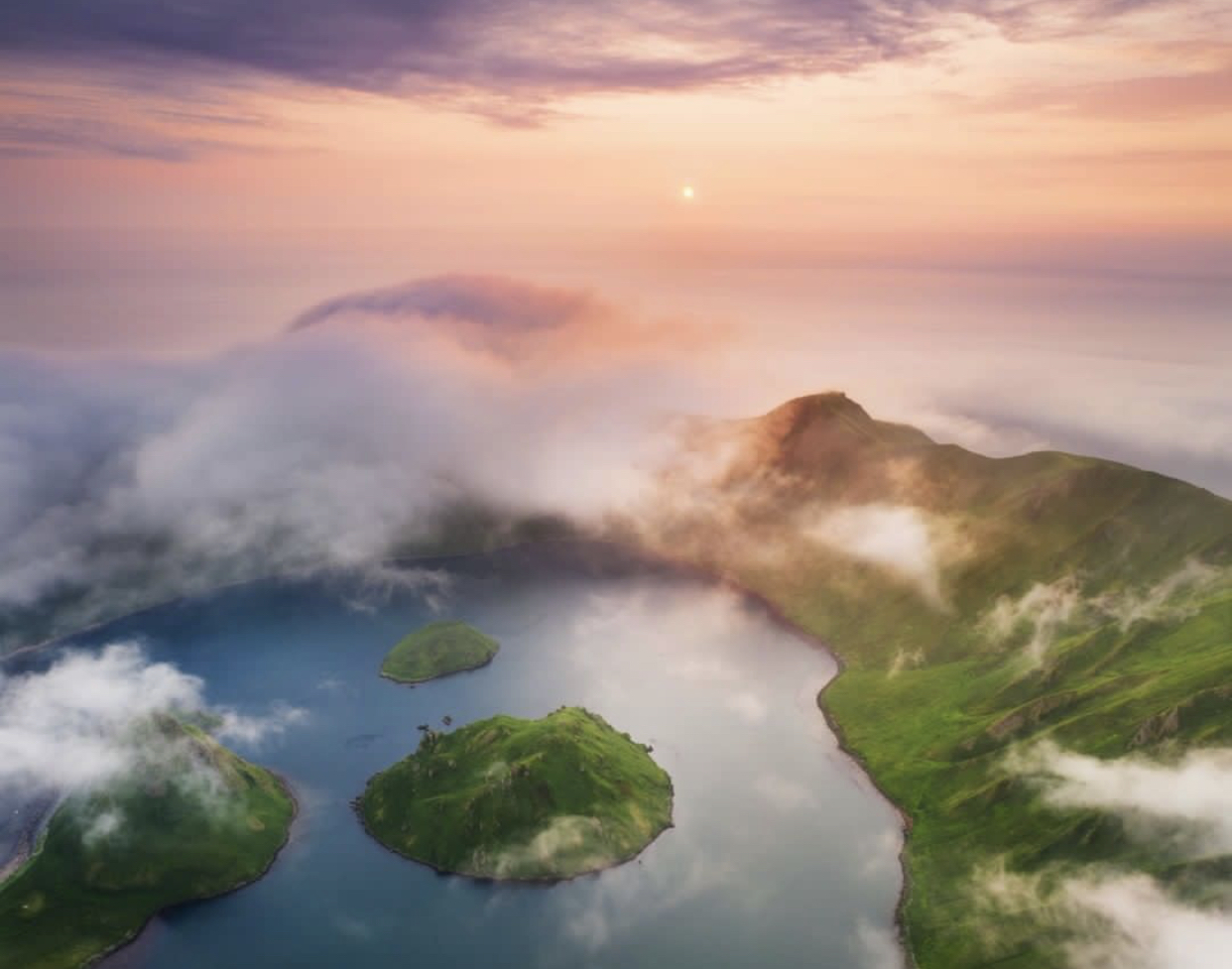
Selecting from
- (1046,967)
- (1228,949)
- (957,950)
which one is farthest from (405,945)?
(1228,949)

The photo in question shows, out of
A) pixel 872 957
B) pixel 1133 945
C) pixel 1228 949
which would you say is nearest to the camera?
pixel 1228 949

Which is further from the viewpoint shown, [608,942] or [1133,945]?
[608,942]

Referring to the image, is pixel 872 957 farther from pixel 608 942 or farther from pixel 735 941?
pixel 608 942

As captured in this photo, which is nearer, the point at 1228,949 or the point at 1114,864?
the point at 1228,949

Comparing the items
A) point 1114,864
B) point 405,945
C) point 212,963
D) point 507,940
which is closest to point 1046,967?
point 1114,864

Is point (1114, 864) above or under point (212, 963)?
above

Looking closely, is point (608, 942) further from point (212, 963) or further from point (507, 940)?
point (212, 963)

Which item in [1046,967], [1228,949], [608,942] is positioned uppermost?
[1228,949]

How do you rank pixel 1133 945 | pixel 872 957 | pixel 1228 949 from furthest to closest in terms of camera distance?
pixel 872 957
pixel 1133 945
pixel 1228 949

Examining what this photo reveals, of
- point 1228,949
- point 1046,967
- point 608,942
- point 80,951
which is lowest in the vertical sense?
point 80,951
